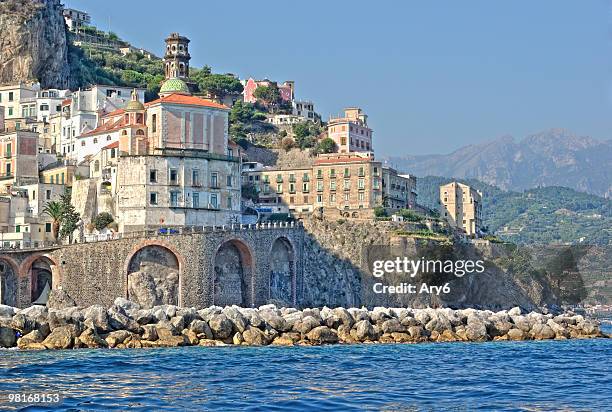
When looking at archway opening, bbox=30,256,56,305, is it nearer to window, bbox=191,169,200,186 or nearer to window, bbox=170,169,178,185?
window, bbox=170,169,178,185

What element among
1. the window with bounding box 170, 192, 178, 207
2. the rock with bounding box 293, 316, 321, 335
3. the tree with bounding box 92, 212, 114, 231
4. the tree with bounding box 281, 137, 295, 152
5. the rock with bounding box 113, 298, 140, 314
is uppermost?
the tree with bounding box 281, 137, 295, 152

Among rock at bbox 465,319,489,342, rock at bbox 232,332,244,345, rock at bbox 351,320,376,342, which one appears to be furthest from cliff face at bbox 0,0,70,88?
rock at bbox 465,319,489,342

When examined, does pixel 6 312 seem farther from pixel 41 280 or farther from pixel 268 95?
pixel 268 95

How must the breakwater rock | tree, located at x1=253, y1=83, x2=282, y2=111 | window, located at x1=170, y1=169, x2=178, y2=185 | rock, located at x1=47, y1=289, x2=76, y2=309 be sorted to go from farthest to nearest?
tree, located at x1=253, y1=83, x2=282, y2=111 → window, located at x1=170, y1=169, x2=178, y2=185 → rock, located at x1=47, y1=289, x2=76, y2=309 → the breakwater rock

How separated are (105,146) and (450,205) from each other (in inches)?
2120

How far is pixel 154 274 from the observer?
272 feet

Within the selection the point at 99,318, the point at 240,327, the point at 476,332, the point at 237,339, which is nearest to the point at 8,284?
the point at 99,318

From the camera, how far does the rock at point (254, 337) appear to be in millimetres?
67250

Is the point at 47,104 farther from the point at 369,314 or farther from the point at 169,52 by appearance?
the point at 369,314

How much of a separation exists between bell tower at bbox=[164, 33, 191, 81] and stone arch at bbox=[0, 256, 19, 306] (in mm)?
55363

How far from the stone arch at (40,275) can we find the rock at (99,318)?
15344 mm

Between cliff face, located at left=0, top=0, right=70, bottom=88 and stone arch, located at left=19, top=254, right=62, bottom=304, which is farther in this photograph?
cliff face, located at left=0, top=0, right=70, bottom=88

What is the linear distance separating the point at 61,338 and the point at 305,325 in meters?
14.7

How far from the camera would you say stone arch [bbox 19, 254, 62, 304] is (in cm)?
8150
